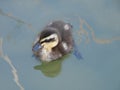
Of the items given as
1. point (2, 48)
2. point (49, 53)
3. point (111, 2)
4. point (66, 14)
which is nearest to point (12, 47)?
point (2, 48)

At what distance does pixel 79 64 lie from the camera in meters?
2.85

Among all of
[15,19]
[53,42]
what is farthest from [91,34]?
[15,19]

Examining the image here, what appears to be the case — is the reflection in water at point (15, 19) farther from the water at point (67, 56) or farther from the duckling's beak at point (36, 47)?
the duckling's beak at point (36, 47)

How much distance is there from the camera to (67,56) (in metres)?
2.89

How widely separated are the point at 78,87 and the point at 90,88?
0.22 feet

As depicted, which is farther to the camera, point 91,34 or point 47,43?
point 91,34

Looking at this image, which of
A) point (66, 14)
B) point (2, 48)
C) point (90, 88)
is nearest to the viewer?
point (90, 88)

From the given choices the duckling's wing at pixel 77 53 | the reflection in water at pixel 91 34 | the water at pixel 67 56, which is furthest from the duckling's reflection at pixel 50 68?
the reflection in water at pixel 91 34

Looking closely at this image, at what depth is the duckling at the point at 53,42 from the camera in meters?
2.76

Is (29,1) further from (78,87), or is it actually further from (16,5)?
(78,87)

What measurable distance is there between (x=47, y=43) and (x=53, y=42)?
0.04 m

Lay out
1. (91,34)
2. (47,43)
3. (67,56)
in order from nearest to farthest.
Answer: (47,43)
(67,56)
(91,34)

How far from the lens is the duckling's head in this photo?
9.01 feet

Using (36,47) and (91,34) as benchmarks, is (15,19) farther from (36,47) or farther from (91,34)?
(91,34)
